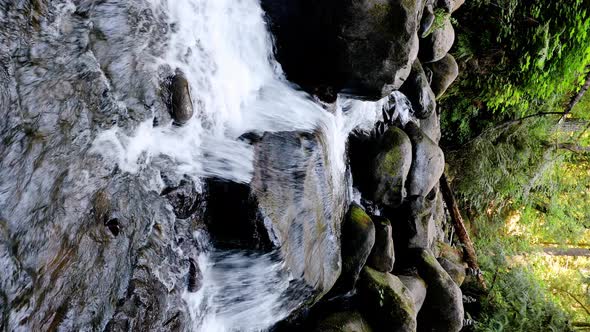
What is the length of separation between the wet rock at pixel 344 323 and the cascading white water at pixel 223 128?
1.36 ft

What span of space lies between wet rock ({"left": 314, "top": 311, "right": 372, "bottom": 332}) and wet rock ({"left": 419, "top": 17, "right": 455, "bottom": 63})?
319cm

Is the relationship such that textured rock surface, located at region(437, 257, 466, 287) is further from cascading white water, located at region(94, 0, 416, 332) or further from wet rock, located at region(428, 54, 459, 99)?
cascading white water, located at region(94, 0, 416, 332)

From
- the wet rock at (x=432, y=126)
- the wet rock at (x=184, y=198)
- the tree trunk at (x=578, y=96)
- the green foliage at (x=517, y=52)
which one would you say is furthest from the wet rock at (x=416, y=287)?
the tree trunk at (x=578, y=96)

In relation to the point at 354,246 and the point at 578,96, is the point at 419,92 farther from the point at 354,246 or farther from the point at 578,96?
the point at 578,96

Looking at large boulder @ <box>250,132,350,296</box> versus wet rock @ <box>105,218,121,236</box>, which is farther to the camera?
large boulder @ <box>250,132,350,296</box>

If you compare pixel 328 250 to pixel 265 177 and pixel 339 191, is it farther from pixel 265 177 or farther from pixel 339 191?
pixel 265 177

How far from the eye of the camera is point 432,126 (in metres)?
6.32

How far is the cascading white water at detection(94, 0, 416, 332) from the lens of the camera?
300 cm

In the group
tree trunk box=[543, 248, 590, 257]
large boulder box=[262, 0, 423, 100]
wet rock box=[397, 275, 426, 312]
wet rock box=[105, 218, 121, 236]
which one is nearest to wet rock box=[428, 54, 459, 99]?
large boulder box=[262, 0, 423, 100]

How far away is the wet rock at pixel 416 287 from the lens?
479cm

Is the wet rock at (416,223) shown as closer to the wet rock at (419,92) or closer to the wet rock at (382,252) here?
the wet rock at (382,252)

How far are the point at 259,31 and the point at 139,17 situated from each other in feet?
4.22

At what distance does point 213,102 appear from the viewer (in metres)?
3.38

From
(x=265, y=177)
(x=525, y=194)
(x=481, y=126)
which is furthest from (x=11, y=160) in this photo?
(x=525, y=194)
